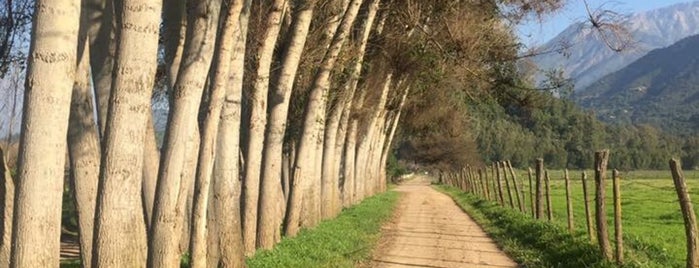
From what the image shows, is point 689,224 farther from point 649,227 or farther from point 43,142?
point 649,227

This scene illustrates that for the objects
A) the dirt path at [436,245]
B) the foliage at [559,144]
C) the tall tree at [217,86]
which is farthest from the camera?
the foliage at [559,144]

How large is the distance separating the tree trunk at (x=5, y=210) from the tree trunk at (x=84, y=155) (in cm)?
75

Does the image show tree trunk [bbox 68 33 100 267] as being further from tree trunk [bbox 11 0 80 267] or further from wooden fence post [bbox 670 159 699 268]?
wooden fence post [bbox 670 159 699 268]

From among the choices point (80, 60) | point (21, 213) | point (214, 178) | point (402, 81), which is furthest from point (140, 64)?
point (402, 81)

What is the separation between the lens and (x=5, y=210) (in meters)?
8.98

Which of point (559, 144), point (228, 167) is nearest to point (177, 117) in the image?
point (228, 167)

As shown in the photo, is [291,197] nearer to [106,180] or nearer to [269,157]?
[269,157]

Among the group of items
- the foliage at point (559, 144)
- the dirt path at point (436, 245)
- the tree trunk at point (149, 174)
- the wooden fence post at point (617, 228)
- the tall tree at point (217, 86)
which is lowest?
the dirt path at point (436, 245)

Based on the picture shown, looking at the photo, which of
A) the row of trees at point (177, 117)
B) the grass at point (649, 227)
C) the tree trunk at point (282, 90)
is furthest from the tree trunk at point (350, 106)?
the grass at point (649, 227)

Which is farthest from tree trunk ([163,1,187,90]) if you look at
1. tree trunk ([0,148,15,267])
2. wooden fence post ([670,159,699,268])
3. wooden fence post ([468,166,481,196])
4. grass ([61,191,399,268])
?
wooden fence post ([468,166,481,196])

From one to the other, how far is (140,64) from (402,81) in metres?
22.8

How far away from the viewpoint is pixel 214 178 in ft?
36.8

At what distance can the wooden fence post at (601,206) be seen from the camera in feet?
41.9

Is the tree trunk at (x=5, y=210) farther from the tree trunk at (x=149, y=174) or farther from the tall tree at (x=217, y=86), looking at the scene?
the tall tree at (x=217, y=86)
